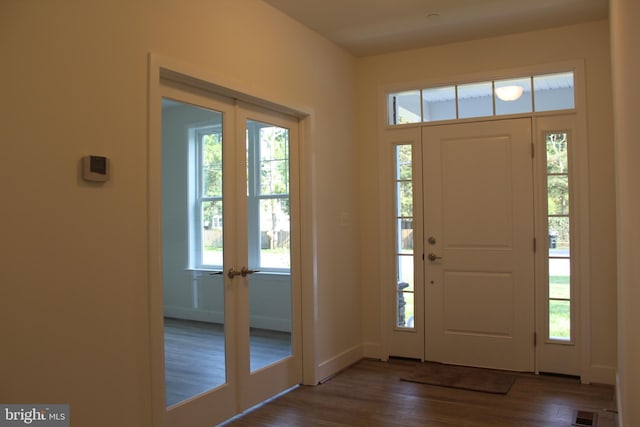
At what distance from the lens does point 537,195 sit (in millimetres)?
4305

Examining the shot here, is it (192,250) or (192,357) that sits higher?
(192,250)

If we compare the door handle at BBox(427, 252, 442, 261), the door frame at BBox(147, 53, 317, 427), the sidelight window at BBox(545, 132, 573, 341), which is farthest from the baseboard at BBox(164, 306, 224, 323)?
the sidelight window at BBox(545, 132, 573, 341)

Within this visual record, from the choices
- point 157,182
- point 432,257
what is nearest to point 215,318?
point 157,182

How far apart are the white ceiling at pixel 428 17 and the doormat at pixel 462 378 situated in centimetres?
285

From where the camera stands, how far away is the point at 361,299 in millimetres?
4949

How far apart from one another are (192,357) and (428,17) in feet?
9.84

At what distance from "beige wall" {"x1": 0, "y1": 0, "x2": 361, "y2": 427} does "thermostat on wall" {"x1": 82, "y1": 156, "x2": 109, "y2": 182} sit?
0.04 meters

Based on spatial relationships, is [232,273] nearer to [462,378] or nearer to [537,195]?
[462,378]

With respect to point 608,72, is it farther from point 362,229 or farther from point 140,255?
point 140,255

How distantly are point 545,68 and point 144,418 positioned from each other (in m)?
→ 3.90

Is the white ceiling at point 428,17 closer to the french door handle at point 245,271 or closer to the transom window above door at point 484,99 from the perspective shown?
the transom window above door at point 484,99

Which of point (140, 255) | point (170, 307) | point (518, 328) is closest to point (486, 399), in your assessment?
point (518, 328)

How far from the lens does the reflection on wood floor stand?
2932mm

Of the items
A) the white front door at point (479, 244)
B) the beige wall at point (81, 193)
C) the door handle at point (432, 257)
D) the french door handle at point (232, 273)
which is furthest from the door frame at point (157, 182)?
the door handle at point (432, 257)
